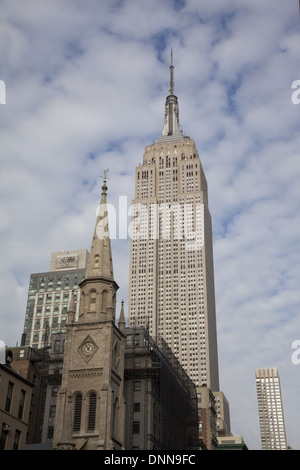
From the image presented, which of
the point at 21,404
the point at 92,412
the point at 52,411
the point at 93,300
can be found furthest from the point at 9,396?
the point at 52,411

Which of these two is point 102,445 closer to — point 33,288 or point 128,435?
point 128,435

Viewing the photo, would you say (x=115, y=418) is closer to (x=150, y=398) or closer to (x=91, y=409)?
(x=91, y=409)

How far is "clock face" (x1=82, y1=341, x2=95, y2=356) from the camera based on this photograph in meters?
66.4

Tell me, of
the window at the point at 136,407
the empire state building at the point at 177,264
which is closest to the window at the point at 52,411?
the window at the point at 136,407

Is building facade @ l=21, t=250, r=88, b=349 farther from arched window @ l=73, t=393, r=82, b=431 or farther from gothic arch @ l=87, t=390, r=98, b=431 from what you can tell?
gothic arch @ l=87, t=390, r=98, b=431

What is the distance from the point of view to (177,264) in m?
177

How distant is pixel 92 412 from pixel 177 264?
116 metres

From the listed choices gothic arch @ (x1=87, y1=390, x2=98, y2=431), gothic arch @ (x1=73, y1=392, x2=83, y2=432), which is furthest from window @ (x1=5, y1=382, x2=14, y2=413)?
gothic arch @ (x1=87, y1=390, x2=98, y2=431)

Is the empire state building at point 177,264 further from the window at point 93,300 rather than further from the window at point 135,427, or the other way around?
the window at point 93,300

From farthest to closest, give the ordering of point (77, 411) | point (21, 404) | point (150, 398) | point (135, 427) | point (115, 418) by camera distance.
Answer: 1. point (150, 398)
2. point (135, 427)
3. point (115, 418)
4. point (77, 411)
5. point (21, 404)
